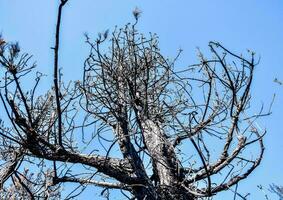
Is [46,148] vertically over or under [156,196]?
over

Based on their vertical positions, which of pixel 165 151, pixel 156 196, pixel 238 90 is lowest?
pixel 156 196

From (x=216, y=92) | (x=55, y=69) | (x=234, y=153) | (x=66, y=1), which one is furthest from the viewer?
(x=216, y=92)

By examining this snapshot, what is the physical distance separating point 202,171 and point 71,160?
131 cm

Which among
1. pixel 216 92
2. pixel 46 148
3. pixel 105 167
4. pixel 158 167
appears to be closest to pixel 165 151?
pixel 158 167

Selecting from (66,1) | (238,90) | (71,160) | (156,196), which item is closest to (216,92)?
(238,90)

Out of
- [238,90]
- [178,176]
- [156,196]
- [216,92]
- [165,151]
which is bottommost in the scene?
[156,196]

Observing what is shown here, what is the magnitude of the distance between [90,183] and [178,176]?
0.97 metres

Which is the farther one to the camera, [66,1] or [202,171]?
[202,171]

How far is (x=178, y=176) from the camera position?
3.42 m

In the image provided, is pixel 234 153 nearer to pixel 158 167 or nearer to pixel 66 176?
pixel 158 167

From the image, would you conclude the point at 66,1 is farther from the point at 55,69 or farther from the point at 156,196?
the point at 156,196

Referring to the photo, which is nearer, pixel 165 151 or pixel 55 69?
pixel 55 69

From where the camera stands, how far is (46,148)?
10.8 ft

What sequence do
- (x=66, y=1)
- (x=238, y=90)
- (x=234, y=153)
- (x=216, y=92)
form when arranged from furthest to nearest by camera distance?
1. (x=216, y=92)
2. (x=238, y=90)
3. (x=234, y=153)
4. (x=66, y=1)
